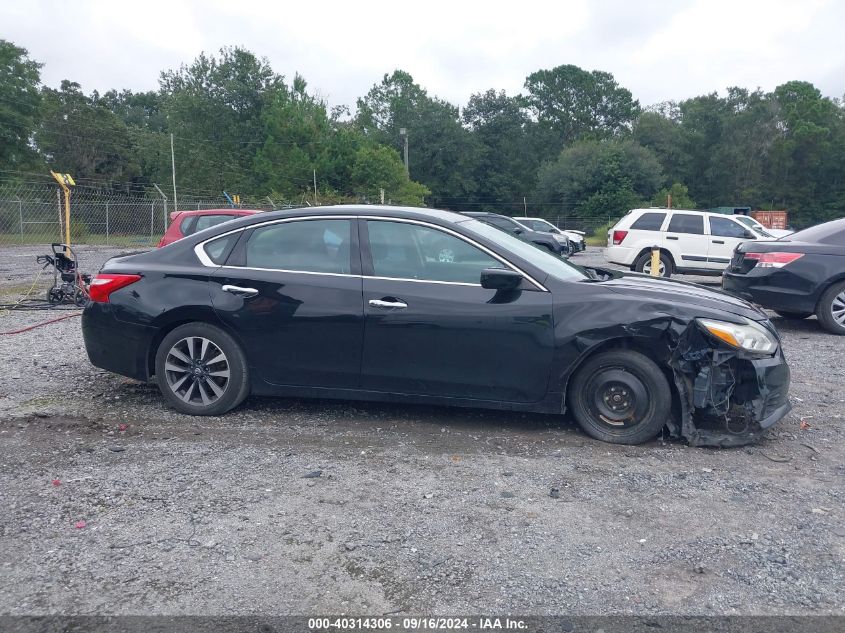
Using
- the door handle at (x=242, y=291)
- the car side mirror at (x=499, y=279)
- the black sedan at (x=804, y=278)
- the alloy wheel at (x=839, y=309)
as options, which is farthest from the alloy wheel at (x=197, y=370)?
the alloy wheel at (x=839, y=309)

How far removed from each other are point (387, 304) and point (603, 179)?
5315cm

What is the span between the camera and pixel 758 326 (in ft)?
16.2

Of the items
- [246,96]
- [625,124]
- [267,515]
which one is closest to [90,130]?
[246,96]

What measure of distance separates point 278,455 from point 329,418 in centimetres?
83

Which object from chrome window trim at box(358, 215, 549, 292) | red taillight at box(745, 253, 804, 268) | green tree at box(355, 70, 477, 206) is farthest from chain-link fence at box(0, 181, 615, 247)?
green tree at box(355, 70, 477, 206)

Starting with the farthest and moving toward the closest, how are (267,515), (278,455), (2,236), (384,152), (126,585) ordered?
(384,152) < (2,236) < (278,455) < (267,515) < (126,585)

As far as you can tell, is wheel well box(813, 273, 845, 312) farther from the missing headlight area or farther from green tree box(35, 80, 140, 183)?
green tree box(35, 80, 140, 183)

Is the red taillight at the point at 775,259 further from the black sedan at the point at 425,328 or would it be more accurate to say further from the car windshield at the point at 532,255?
the car windshield at the point at 532,255

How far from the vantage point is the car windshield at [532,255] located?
527 centimetres

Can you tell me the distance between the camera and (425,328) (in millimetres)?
5023

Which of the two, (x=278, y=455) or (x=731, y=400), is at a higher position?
(x=731, y=400)

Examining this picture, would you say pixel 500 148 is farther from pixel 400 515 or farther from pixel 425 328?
pixel 400 515

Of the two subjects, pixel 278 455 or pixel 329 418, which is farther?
pixel 329 418

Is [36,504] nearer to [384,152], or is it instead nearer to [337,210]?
[337,210]
